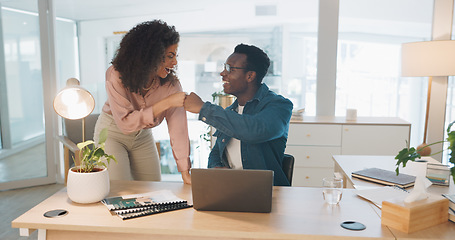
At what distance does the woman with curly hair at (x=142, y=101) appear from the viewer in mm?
2131

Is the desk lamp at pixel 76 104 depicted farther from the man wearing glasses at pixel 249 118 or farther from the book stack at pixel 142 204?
the man wearing glasses at pixel 249 118

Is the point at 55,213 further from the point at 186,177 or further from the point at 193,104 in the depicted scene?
the point at 193,104

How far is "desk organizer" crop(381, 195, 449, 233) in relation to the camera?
1.43m

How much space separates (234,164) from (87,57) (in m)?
2.94

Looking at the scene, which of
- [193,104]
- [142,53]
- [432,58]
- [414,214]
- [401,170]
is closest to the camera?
[414,214]

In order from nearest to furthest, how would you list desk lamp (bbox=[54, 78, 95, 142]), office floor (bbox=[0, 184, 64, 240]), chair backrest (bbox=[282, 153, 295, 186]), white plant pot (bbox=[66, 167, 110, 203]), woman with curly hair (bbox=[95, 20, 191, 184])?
white plant pot (bbox=[66, 167, 110, 203])
desk lamp (bbox=[54, 78, 95, 142])
woman with curly hair (bbox=[95, 20, 191, 184])
chair backrest (bbox=[282, 153, 295, 186])
office floor (bbox=[0, 184, 64, 240])

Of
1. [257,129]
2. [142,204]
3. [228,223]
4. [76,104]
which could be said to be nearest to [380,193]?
[257,129]

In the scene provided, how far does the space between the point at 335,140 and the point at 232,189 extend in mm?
2471

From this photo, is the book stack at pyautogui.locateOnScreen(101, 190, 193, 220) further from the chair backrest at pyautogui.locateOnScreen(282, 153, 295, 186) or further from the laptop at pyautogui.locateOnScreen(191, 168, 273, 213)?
the chair backrest at pyautogui.locateOnScreen(282, 153, 295, 186)

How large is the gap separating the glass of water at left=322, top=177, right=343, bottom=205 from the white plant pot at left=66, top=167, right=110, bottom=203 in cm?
94

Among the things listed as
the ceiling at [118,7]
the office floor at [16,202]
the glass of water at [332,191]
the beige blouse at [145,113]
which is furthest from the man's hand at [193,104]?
the ceiling at [118,7]

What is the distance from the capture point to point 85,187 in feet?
5.59

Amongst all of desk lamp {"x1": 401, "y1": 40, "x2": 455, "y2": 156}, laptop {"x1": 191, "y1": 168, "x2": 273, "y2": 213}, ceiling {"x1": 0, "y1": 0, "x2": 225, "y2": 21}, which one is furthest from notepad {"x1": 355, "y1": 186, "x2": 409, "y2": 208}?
ceiling {"x1": 0, "y1": 0, "x2": 225, "y2": 21}

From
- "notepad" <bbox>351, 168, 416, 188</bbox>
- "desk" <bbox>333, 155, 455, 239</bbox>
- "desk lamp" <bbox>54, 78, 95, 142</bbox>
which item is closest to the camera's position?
"desk" <bbox>333, 155, 455, 239</bbox>
